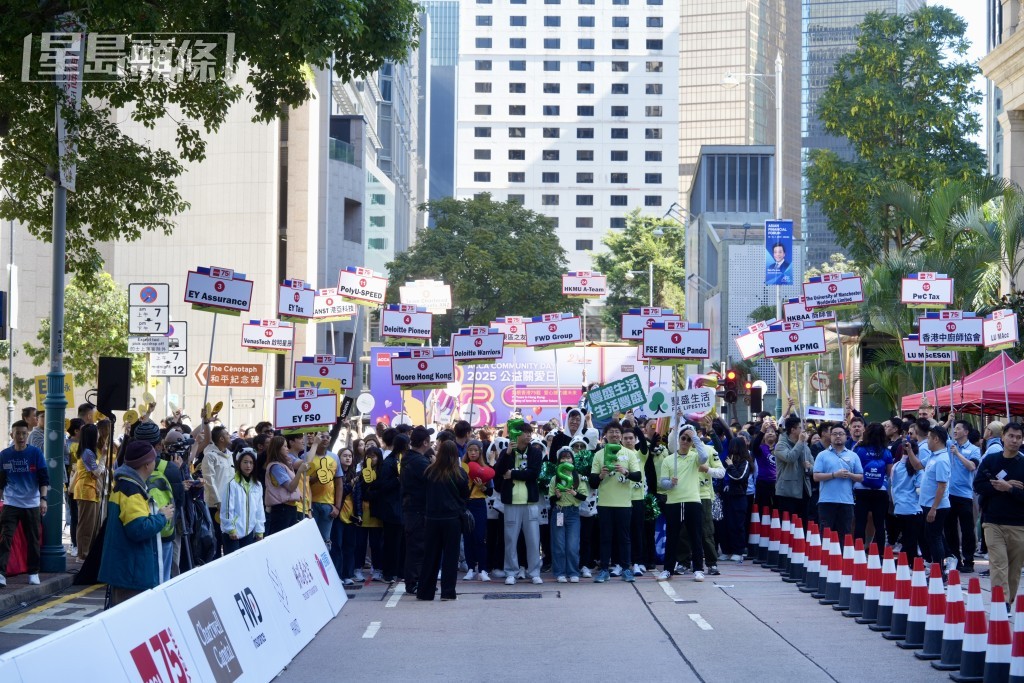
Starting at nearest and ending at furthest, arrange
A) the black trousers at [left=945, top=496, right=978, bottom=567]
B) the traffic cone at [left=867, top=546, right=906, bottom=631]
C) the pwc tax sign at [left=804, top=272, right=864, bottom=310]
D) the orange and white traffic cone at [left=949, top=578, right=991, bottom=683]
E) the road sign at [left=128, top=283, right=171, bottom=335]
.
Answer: the orange and white traffic cone at [left=949, top=578, right=991, bottom=683] < the traffic cone at [left=867, top=546, right=906, bottom=631] < the black trousers at [left=945, top=496, right=978, bottom=567] < the road sign at [left=128, top=283, right=171, bottom=335] < the pwc tax sign at [left=804, top=272, right=864, bottom=310]

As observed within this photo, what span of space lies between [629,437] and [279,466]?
4428 millimetres

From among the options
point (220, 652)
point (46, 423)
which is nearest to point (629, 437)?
point (46, 423)

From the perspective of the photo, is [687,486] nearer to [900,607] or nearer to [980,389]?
[900,607]

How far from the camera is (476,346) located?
24.6 m

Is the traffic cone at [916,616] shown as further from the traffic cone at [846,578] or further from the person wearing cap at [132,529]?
the person wearing cap at [132,529]

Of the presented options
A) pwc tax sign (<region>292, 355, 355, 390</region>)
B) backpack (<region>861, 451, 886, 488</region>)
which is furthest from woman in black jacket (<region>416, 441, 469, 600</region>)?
pwc tax sign (<region>292, 355, 355, 390</region>)

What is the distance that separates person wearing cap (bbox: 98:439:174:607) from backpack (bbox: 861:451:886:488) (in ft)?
34.7

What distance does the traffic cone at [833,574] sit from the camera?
15.1 meters

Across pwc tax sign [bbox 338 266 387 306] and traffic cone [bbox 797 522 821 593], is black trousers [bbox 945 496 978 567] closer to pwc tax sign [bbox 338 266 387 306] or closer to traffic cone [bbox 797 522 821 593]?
traffic cone [bbox 797 522 821 593]

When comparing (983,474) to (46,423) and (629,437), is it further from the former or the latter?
(46,423)

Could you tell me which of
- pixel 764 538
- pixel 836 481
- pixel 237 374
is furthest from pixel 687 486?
pixel 237 374

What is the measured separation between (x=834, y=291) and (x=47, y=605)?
565 inches

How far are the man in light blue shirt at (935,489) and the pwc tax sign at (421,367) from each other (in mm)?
8493

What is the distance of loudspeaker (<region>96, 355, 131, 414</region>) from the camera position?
2005cm
